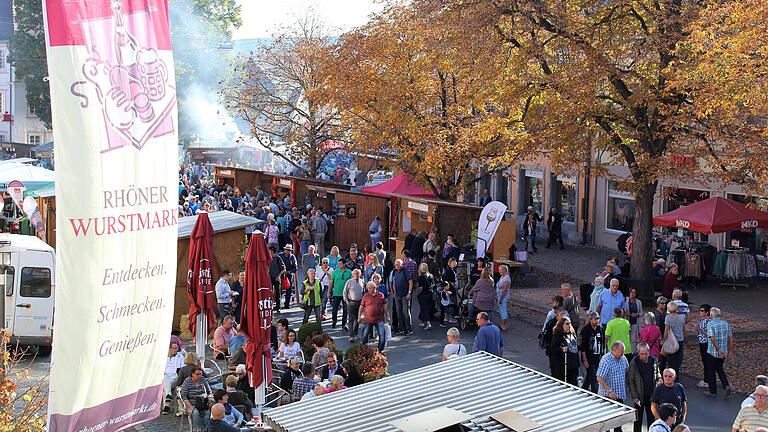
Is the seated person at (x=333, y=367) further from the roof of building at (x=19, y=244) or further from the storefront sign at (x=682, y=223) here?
the storefront sign at (x=682, y=223)

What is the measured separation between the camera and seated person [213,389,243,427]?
39.1 ft

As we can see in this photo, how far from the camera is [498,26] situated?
21.7 m

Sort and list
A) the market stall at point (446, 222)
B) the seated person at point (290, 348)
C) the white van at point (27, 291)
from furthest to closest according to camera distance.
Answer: the market stall at point (446, 222)
the white van at point (27, 291)
the seated person at point (290, 348)

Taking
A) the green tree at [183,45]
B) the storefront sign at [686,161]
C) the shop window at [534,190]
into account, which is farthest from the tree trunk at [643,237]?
the green tree at [183,45]

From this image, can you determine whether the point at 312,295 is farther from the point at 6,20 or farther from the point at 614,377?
the point at 6,20

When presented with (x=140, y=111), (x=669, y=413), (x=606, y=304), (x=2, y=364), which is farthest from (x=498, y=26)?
(x=140, y=111)

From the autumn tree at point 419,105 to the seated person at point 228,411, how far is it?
13.4m

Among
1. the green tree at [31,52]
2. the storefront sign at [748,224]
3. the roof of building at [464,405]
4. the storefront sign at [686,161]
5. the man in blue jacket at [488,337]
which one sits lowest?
the man in blue jacket at [488,337]

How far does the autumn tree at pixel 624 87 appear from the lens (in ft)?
64.9

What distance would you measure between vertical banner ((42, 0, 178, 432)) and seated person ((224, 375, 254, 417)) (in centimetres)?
677

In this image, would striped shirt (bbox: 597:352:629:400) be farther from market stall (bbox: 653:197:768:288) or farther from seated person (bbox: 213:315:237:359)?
market stall (bbox: 653:197:768:288)

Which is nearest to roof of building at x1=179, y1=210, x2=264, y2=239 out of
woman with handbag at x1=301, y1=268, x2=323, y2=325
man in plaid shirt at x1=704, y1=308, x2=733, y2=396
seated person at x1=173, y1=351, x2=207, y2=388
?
woman with handbag at x1=301, y1=268, x2=323, y2=325

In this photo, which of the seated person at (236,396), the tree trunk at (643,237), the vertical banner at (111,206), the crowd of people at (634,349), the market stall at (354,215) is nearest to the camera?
the vertical banner at (111,206)

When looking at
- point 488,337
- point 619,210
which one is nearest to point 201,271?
point 488,337
